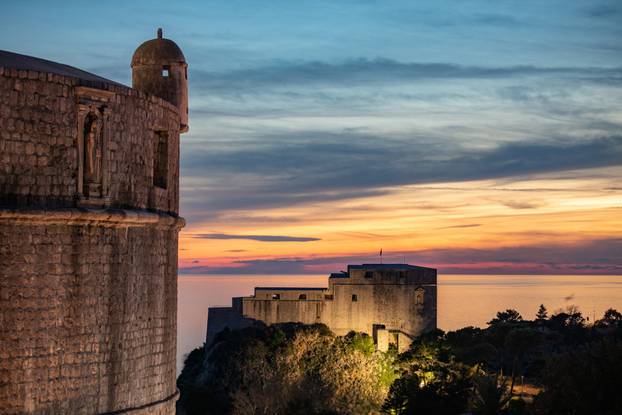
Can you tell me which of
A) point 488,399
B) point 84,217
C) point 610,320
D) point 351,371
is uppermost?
point 84,217

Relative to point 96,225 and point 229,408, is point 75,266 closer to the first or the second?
point 96,225

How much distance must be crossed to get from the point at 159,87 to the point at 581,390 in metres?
12.3

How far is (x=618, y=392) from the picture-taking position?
20156 millimetres

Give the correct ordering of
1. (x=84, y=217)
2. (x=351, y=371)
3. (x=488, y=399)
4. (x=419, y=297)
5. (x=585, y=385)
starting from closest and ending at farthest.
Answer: (x=84, y=217), (x=585, y=385), (x=488, y=399), (x=351, y=371), (x=419, y=297)

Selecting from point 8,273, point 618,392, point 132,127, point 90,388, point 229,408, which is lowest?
point 229,408

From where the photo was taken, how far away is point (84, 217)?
9133 millimetres

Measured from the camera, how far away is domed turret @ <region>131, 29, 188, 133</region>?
37.7 ft

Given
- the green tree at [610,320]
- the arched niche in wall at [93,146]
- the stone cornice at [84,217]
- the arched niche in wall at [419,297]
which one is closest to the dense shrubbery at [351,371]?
the arched niche in wall at [419,297]

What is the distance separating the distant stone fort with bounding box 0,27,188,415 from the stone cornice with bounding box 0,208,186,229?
12 millimetres

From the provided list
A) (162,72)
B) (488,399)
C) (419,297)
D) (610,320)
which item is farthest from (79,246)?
(610,320)

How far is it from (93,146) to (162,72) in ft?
7.85

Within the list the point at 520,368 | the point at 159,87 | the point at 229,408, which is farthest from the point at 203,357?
the point at 159,87

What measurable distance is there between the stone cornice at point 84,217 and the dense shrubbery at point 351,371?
21.7m

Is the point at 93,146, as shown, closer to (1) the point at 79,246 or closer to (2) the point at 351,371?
(1) the point at 79,246
